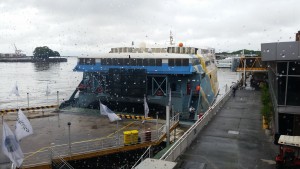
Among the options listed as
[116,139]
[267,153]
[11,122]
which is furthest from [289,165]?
[11,122]

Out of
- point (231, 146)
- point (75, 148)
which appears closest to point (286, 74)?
point (231, 146)

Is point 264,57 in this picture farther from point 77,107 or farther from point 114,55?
point 77,107

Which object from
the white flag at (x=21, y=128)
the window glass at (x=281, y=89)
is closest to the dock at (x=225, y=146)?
the window glass at (x=281, y=89)

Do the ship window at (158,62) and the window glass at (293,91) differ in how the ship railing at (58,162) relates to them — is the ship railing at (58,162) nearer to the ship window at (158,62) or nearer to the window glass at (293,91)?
the window glass at (293,91)

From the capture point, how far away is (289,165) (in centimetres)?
1488

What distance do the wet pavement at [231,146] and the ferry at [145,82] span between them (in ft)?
17.1

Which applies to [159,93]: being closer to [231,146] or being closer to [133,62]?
[133,62]

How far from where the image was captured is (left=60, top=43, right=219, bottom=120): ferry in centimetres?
3222

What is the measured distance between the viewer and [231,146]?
19359 millimetres

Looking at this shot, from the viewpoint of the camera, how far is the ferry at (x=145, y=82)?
106ft

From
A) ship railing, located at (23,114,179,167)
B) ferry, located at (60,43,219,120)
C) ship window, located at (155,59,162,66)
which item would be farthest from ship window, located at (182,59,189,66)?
ship railing, located at (23,114,179,167)

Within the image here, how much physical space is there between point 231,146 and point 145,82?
48.8 feet

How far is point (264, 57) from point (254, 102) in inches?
845

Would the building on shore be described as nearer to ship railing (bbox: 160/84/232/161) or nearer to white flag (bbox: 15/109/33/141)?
ship railing (bbox: 160/84/232/161)
